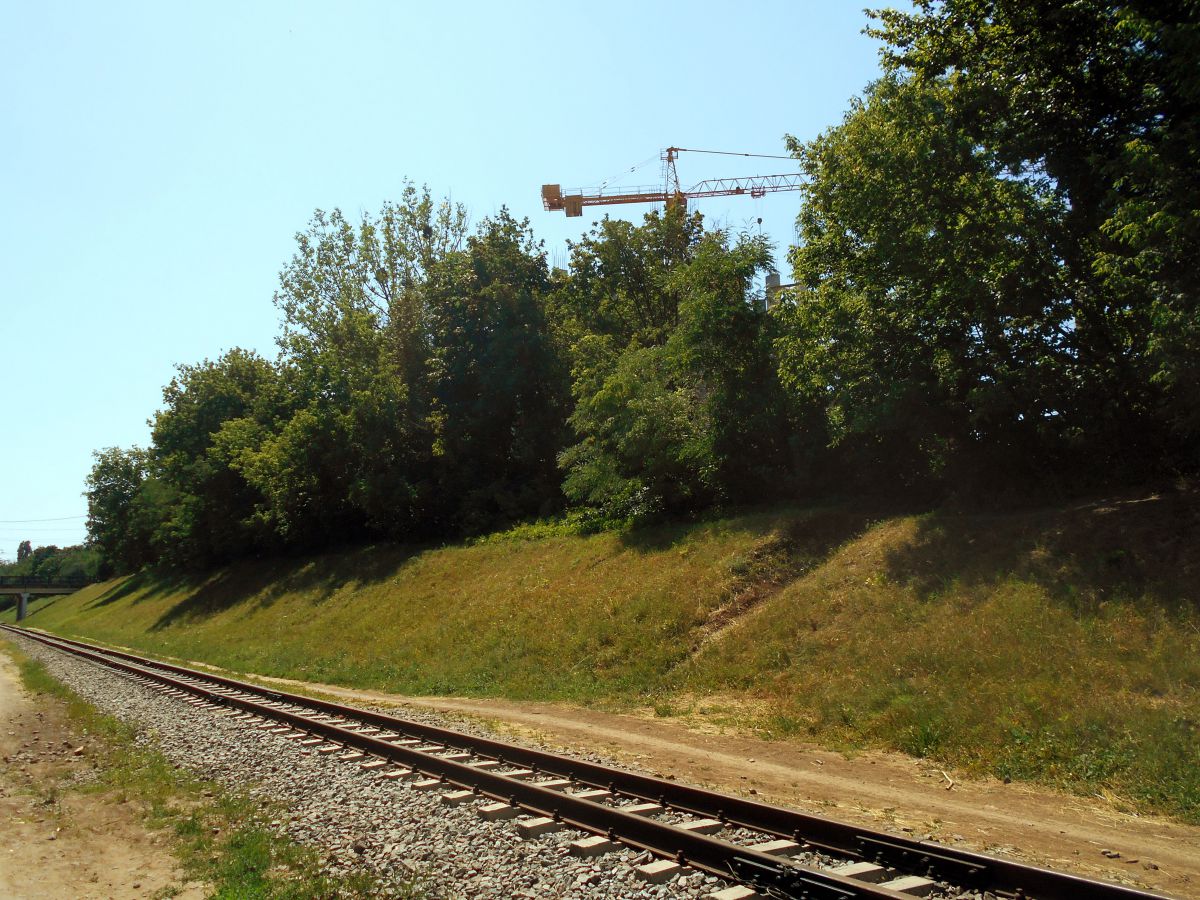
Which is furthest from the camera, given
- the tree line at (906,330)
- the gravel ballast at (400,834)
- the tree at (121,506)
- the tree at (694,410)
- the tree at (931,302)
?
the tree at (121,506)

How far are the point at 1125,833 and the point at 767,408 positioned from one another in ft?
57.2

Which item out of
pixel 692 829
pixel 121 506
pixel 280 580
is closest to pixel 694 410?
pixel 692 829

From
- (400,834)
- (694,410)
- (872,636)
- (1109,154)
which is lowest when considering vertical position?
(872,636)

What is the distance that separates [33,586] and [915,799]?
123 metres

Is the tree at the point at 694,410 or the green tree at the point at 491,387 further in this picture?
the green tree at the point at 491,387

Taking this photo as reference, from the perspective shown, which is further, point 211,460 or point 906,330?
point 211,460

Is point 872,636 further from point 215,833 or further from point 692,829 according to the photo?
point 215,833

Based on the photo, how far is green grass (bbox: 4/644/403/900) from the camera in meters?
6.64

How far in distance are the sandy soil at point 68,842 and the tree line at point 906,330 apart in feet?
47.4

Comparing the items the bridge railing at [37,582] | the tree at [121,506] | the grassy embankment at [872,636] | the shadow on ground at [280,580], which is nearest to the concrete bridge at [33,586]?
the bridge railing at [37,582]

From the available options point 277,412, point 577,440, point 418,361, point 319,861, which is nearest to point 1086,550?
point 319,861

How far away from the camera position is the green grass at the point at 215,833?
664cm

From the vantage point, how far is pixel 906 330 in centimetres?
1883

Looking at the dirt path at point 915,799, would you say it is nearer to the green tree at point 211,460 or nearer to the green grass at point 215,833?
the green grass at point 215,833
